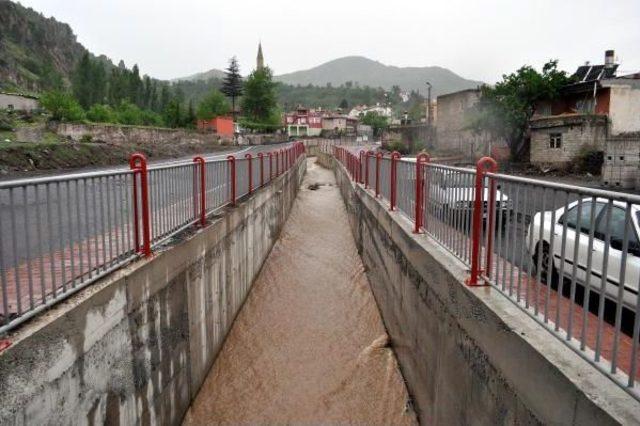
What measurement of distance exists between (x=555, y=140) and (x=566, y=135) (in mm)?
1035

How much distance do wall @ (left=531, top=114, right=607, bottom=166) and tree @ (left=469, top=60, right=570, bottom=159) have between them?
2603mm

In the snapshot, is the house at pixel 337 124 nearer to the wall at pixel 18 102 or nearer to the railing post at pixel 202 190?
the wall at pixel 18 102

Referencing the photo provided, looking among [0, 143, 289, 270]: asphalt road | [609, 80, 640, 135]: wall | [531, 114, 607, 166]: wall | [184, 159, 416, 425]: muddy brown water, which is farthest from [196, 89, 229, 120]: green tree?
[0, 143, 289, 270]: asphalt road

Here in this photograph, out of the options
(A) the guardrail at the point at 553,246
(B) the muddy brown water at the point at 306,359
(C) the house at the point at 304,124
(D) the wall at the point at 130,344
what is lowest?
(B) the muddy brown water at the point at 306,359

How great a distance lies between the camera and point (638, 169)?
25.6 metres

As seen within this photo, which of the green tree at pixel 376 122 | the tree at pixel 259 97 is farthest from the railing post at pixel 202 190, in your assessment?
the green tree at pixel 376 122

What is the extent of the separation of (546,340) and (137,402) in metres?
3.60

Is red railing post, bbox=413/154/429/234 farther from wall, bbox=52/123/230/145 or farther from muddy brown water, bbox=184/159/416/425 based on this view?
wall, bbox=52/123/230/145

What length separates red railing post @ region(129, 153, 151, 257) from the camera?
16.7ft

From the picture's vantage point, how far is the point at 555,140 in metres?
35.3

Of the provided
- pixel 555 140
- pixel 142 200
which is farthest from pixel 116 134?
pixel 142 200

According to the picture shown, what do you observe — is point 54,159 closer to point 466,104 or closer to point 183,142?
point 183,142

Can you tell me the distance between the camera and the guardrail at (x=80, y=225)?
133 inches

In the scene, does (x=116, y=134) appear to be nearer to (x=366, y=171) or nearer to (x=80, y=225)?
(x=366, y=171)
